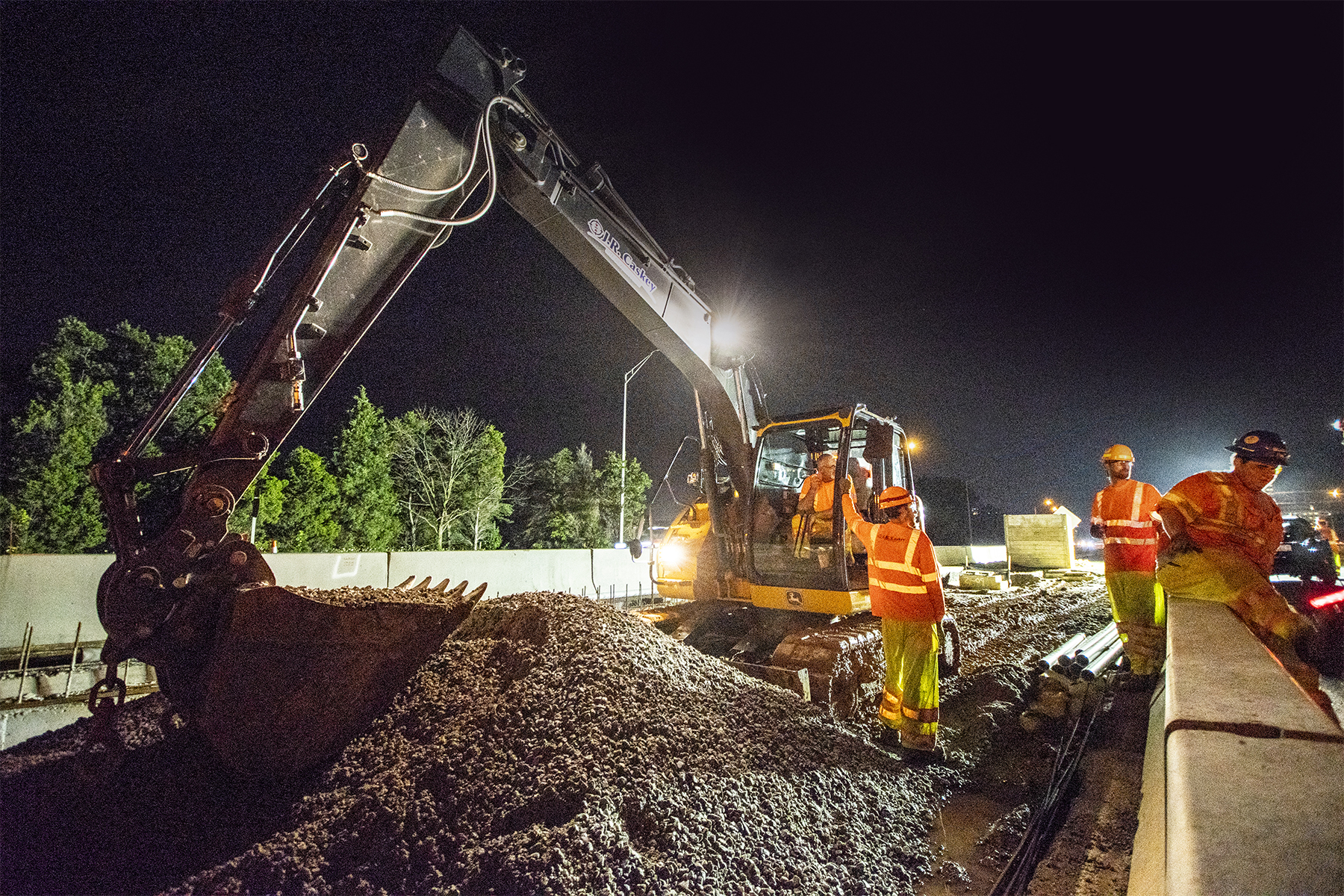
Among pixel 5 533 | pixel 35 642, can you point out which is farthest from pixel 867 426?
pixel 5 533

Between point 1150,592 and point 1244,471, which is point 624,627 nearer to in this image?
point 1244,471

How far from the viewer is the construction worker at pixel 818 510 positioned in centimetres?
584

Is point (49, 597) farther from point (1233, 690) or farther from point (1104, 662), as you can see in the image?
point (1104, 662)

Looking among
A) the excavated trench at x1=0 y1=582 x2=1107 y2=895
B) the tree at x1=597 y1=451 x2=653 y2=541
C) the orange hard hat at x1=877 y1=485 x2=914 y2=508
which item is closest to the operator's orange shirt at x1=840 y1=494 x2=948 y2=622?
the orange hard hat at x1=877 y1=485 x2=914 y2=508

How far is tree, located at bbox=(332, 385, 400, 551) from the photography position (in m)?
21.1

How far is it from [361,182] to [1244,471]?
18.5ft

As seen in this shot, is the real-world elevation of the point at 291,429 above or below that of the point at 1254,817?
above

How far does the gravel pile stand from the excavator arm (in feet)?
0.99

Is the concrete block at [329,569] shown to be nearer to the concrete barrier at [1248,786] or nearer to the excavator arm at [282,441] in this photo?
the excavator arm at [282,441]

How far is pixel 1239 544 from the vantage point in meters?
3.55

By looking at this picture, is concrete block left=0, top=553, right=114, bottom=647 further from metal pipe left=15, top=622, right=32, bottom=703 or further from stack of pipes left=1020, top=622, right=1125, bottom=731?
stack of pipes left=1020, top=622, right=1125, bottom=731

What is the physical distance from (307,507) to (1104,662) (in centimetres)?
2141

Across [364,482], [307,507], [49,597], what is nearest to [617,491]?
[364,482]

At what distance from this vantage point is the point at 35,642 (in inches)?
272
